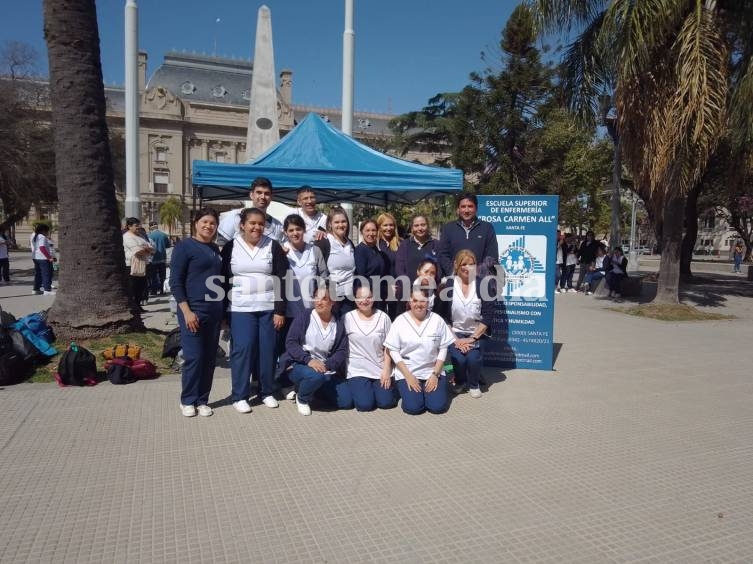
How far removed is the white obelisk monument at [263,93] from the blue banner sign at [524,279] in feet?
25.1

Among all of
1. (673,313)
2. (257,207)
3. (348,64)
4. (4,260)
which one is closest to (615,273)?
(673,313)

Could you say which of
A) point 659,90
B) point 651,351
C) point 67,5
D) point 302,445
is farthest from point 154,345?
point 659,90

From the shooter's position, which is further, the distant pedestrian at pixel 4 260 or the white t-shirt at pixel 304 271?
the distant pedestrian at pixel 4 260

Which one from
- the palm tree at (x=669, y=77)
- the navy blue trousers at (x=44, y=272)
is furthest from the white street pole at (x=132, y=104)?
the palm tree at (x=669, y=77)

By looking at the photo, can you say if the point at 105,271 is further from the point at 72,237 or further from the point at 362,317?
the point at 362,317

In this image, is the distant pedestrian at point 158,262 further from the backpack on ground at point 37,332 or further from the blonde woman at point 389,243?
the blonde woman at point 389,243

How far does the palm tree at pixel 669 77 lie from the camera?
31.8ft

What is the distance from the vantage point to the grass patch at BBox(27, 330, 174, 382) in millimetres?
6086

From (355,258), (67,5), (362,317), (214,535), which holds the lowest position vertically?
(214,535)

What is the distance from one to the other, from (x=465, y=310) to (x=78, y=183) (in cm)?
504

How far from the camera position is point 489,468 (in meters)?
3.95

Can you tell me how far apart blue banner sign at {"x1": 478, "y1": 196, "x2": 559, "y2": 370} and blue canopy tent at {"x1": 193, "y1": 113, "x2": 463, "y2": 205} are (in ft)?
2.54

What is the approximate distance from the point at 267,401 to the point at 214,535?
7.30ft

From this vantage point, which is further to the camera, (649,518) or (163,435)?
(163,435)
